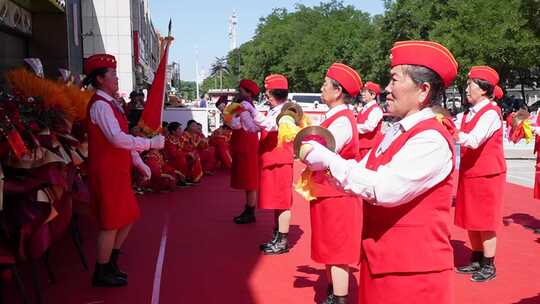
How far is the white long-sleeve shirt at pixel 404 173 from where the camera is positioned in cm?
200

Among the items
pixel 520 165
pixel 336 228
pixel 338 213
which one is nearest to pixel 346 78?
pixel 338 213

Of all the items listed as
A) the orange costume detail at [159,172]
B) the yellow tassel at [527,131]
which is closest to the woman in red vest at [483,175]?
the yellow tassel at [527,131]

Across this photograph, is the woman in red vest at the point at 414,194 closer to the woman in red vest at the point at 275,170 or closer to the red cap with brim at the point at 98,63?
the red cap with brim at the point at 98,63

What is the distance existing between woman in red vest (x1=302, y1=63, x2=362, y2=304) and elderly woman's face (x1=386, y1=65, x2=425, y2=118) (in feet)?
4.21

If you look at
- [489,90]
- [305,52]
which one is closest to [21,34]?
[489,90]

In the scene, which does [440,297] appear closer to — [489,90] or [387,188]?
[387,188]

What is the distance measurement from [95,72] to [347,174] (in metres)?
2.81

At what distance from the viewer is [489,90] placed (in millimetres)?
4609

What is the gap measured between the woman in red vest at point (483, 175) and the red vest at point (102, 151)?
106 inches

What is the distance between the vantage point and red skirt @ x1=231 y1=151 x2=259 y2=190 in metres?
6.73

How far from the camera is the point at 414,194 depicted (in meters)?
2.06

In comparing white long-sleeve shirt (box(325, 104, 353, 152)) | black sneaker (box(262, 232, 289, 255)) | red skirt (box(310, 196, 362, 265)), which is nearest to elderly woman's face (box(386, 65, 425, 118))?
white long-sleeve shirt (box(325, 104, 353, 152))

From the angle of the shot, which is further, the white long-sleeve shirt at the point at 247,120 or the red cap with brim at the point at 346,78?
the white long-sleeve shirt at the point at 247,120

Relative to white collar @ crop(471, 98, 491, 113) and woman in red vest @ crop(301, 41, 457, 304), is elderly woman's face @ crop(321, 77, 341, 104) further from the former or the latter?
white collar @ crop(471, 98, 491, 113)
